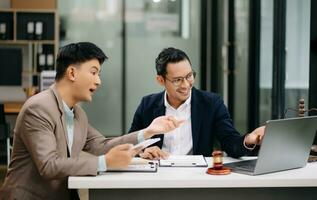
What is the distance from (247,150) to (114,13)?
16.7 ft

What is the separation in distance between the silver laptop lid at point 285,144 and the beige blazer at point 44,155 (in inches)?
24.1

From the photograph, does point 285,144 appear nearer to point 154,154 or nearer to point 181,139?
point 154,154

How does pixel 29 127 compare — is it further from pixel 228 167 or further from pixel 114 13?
pixel 114 13

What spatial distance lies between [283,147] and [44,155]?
88 centimetres

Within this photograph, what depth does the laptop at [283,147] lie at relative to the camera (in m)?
1.83

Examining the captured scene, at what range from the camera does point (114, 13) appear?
23.2ft

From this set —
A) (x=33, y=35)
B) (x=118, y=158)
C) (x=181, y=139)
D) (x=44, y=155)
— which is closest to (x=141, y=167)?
(x=118, y=158)

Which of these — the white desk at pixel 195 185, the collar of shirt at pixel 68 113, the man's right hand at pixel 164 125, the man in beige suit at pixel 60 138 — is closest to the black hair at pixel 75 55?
the man in beige suit at pixel 60 138

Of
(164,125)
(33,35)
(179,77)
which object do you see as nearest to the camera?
(164,125)

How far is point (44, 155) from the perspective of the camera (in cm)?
187

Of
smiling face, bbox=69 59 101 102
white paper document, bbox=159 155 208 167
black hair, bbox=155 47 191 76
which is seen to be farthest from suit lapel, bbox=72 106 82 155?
black hair, bbox=155 47 191 76

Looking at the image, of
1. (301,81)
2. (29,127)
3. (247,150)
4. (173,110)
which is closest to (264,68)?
(301,81)

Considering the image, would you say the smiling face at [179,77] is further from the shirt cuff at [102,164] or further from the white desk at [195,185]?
the shirt cuff at [102,164]

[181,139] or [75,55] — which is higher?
[75,55]
